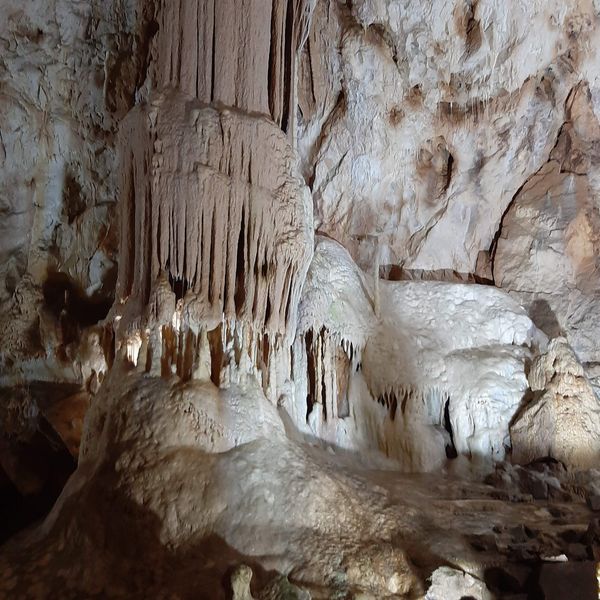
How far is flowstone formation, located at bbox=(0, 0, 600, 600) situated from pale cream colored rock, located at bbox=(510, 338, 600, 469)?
0.09ft

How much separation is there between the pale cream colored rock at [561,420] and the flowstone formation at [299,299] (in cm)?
3

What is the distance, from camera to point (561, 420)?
827 cm

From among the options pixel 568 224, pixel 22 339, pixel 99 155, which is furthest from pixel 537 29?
pixel 22 339

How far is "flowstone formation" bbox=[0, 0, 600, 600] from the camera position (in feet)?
17.0

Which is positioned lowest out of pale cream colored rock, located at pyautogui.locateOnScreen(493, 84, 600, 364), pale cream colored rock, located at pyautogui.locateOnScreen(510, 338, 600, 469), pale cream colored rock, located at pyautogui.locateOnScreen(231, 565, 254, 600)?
pale cream colored rock, located at pyautogui.locateOnScreen(231, 565, 254, 600)

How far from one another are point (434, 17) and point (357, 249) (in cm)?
353

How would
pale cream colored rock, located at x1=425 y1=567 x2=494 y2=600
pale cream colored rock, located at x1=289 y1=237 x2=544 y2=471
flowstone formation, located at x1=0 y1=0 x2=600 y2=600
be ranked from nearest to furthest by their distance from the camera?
pale cream colored rock, located at x1=425 y1=567 x2=494 y2=600, flowstone formation, located at x1=0 y1=0 x2=600 y2=600, pale cream colored rock, located at x1=289 y1=237 x2=544 y2=471

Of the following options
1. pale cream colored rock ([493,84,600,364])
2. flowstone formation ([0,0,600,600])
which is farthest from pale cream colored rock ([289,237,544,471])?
pale cream colored rock ([493,84,600,364])

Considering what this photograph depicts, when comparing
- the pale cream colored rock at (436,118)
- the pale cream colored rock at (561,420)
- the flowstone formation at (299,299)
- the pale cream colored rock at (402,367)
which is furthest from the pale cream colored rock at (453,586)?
the pale cream colored rock at (436,118)

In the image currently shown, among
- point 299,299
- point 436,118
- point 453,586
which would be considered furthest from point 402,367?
point 453,586

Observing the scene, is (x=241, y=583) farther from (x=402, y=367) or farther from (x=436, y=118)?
(x=436, y=118)

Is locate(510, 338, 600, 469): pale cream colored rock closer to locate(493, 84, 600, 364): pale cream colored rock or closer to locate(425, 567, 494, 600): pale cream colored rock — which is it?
locate(493, 84, 600, 364): pale cream colored rock

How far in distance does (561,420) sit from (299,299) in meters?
3.62

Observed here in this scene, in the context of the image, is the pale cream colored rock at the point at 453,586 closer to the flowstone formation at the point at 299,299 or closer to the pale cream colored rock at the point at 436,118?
the flowstone formation at the point at 299,299
